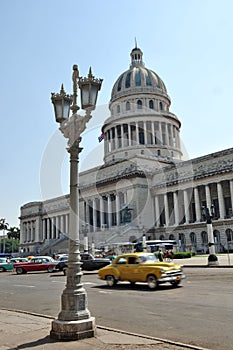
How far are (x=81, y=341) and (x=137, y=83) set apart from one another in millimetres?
90540

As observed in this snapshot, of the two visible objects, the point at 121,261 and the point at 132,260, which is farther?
the point at 121,261

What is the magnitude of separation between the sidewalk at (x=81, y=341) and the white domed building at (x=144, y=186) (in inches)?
2017

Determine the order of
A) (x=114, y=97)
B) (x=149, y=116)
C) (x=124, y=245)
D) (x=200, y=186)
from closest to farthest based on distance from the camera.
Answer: (x=124, y=245), (x=200, y=186), (x=149, y=116), (x=114, y=97)

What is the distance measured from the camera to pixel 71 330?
8008 mm

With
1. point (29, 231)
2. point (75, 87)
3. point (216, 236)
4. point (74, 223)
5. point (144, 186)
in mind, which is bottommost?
point (74, 223)

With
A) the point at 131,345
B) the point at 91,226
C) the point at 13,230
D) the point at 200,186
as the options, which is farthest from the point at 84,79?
the point at 13,230

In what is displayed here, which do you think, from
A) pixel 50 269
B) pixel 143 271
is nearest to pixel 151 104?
pixel 50 269

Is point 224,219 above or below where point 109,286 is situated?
above

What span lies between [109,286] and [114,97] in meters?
81.4

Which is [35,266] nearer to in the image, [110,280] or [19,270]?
[19,270]

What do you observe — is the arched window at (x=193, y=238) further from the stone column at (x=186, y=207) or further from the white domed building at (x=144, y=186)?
the stone column at (x=186, y=207)

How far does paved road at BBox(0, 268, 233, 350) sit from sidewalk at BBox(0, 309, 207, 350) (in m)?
0.70

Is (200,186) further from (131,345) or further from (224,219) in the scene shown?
(131,345)

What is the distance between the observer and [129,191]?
7225 centimetres
